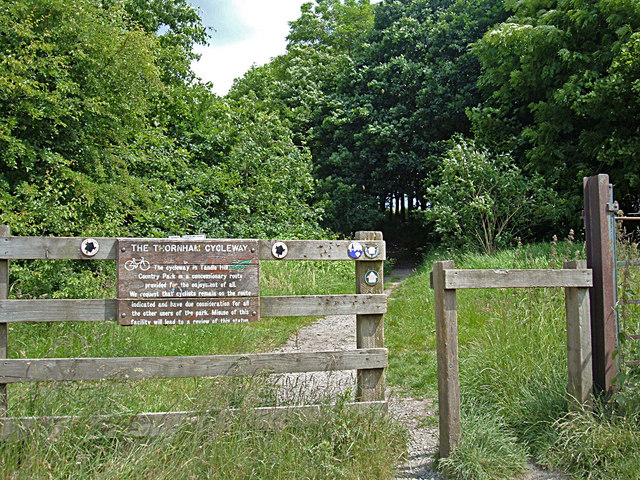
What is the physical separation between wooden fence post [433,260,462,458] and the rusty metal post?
1158 mm

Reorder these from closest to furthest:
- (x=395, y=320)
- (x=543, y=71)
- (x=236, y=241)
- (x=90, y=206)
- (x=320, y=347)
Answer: (x=236, y=241)
(x=320, y=347)
(x=395, y=320)
(x=90, y=206)
(x=543, y=71)

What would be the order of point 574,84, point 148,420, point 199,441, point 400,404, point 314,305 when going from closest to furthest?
point 199,441 < point 148,420 < point 314,305 < point 400,404 < point 574,84

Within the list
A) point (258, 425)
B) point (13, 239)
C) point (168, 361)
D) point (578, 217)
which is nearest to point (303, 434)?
point (258, 425)

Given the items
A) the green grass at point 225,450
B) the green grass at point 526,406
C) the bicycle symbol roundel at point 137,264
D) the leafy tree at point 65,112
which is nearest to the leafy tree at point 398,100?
the leafy tree at point 65,112

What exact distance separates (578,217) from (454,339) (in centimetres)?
1365

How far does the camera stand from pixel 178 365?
3.84 m

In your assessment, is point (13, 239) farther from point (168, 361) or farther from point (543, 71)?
point (543, 71)

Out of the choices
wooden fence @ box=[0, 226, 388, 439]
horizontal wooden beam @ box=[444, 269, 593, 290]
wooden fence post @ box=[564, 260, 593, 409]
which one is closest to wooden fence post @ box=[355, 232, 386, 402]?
wooden fence @ box=[0, 226, 388, 439]

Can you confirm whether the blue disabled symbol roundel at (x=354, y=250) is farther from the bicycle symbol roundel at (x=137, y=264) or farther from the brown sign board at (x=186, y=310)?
the bicycle symbol roundel at (x=137, y=264)

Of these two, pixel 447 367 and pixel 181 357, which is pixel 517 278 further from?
pixel 181 357

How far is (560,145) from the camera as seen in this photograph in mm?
15992

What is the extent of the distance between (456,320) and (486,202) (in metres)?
12.2

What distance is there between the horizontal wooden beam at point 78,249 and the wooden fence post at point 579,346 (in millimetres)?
1591

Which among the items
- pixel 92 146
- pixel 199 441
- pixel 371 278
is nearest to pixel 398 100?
pixel 92 146
